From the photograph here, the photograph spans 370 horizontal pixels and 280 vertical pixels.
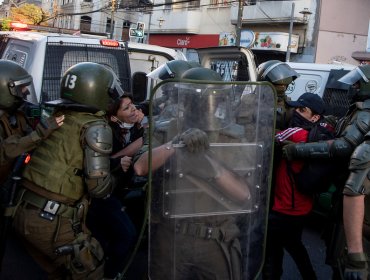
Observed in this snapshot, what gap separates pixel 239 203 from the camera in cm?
239

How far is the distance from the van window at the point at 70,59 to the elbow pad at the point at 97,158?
220cm

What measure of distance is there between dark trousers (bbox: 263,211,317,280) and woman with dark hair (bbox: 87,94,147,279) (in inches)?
38.3

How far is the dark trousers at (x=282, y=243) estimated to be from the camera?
3.40 metres

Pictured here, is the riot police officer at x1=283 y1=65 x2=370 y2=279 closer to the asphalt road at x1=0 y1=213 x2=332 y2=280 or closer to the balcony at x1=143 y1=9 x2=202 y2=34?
the asphalt road at x1=0 y1=213 x2=332 y2=280

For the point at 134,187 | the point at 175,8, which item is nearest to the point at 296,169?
the point at 134,187

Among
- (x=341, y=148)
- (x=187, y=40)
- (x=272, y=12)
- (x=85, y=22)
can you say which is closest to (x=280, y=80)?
(x=341, y=148)

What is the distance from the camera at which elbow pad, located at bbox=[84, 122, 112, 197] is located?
2.72m

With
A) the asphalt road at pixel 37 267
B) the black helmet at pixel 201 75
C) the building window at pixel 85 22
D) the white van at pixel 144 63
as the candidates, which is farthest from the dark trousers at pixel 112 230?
the building window at pixel 85 22

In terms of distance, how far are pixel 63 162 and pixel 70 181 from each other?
0.38ft

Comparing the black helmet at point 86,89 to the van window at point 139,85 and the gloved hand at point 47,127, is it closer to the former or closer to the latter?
the gloved hand at point 47,127

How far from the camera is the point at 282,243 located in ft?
11.7

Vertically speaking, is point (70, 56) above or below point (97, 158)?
above

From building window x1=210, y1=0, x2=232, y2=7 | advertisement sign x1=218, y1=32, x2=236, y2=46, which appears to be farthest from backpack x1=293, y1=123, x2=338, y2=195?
building window x1=210, y1=0, x2=232, y2=7

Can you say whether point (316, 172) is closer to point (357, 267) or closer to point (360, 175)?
point (360, 175)
